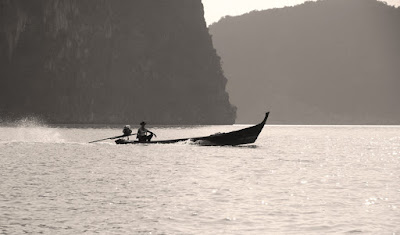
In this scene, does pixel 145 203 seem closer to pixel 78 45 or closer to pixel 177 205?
pixel 177 205

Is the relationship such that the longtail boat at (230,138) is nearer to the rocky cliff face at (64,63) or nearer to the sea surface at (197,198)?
the sea surface at (197,198)

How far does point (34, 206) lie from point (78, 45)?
164 metres

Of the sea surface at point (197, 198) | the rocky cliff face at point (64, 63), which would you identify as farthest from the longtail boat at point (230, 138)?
the rocky cliff face at point (64, 63)

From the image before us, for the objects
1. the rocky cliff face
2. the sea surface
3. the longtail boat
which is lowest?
the sea surface

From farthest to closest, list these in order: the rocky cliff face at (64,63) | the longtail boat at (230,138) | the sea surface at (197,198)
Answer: the rocky cliff face at (64,63)
the longtail boat at (230,138)
the sea surface at (197,198)

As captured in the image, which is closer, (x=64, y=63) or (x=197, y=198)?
(x=197, y=198)

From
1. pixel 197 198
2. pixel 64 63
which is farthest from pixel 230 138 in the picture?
pixel 64 63

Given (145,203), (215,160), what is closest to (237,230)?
(145,203)

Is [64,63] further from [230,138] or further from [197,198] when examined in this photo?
[197,198]

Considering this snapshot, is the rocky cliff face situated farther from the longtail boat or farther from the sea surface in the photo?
the sea surface

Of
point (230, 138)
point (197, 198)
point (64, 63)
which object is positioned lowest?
point (197, 198)

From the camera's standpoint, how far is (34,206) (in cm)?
2370

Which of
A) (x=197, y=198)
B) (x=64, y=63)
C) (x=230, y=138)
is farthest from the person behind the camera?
(x=64, y=63)

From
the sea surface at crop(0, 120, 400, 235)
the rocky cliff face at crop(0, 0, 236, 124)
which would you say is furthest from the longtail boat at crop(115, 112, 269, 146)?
the rocky cliff face at crop(0, 0, 236, 124)
